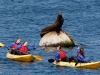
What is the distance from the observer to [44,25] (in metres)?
103

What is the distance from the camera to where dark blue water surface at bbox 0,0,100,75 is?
225 ft

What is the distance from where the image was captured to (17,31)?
96.2 metres

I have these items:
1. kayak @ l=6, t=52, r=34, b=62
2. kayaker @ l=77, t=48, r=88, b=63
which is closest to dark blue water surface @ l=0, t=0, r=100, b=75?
kayak @ l=6, t=52, r=34, b=62

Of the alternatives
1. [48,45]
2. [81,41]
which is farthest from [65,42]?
[81,41]

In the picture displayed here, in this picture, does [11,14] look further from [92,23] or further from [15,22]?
[92,23]

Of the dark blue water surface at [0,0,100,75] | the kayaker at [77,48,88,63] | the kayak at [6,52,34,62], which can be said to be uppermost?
the kayaker at [77,48,88,63]

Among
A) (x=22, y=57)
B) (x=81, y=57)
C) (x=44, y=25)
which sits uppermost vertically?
(x=81, y=57)

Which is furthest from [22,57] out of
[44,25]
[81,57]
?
[44,25]

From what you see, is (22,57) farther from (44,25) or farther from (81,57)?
(44,25)

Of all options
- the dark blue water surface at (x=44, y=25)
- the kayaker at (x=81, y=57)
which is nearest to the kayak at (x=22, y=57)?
the dark blue water surface at (x=44, y=25)

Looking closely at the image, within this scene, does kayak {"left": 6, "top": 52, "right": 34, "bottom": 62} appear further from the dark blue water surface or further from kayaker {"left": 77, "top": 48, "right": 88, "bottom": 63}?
kayaker {"left": 77, "top": 48, "right": 88, "bottom": 63}

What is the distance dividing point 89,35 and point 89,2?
35889 mm

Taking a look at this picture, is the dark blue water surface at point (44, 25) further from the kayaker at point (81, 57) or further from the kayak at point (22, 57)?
the kayaker at point (81, 57)

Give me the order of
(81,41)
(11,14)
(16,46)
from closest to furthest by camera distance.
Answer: (16,46) → (81,41) → (11,14)
